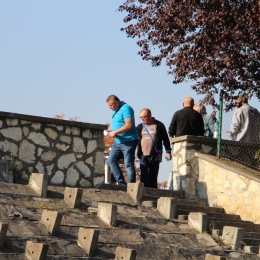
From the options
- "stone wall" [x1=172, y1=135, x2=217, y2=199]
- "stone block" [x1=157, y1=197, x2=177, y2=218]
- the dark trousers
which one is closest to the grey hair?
"stone wall" [x1=172, y1=135, x2=217, y2=199]

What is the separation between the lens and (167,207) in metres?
12.0

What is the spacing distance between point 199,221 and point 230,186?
98.0 inches

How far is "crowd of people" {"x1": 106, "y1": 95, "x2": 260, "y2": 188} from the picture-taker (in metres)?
13.5

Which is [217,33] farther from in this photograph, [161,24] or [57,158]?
[57,158]

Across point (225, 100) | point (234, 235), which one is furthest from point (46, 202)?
point (225, 100)

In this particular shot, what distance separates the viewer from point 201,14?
52.9 ft

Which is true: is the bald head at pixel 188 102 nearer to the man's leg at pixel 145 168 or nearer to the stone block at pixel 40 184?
the man's leg at pixel 145 168

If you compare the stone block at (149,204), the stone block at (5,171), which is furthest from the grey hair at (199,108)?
the stone block at (5,171)

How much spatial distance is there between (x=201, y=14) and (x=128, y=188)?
4.73 metres

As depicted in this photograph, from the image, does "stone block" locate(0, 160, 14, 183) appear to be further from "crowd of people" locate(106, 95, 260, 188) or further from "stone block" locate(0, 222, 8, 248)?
"stone block" locate(0, 222, 8, 248)

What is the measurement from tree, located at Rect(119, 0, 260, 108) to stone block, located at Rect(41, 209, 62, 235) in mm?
6791

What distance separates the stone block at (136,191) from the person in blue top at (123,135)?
868 millimetres

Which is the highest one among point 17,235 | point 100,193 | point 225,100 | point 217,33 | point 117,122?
point 217,33

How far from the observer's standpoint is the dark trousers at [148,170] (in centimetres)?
1423
